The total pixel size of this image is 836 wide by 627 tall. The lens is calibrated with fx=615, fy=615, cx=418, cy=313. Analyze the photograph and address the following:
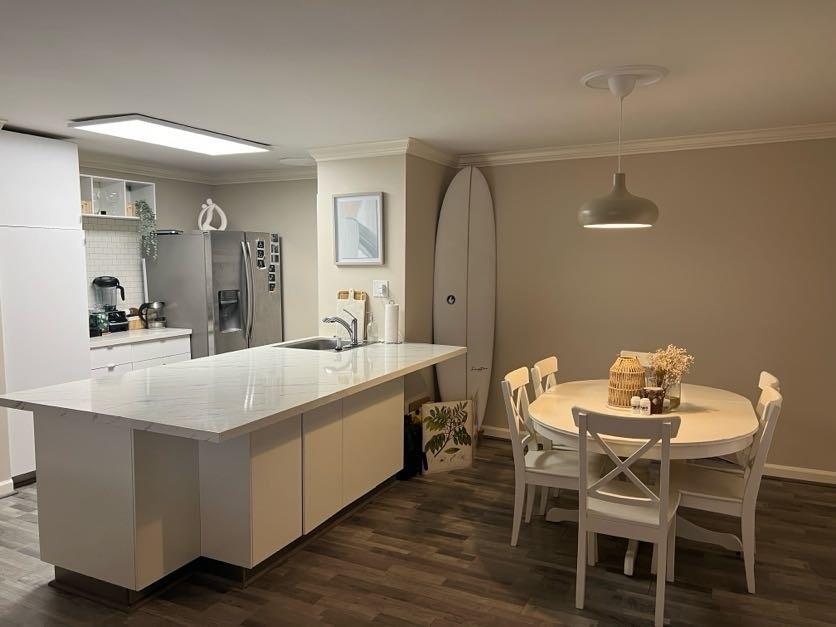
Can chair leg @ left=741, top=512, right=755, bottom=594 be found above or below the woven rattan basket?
below

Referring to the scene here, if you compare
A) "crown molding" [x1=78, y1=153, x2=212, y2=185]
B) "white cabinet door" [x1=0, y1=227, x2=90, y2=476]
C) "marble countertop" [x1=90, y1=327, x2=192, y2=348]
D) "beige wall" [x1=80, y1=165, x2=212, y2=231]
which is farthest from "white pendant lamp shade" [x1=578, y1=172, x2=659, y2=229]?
"beige wall" [x1=80, y1=165, x2=212, y2=231]

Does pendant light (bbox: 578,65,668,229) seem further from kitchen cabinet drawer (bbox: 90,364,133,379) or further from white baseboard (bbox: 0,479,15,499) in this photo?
white baseboard (bbox: 0,479,15,499)

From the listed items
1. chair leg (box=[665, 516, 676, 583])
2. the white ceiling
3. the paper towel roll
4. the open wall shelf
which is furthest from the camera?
the open wall shelf

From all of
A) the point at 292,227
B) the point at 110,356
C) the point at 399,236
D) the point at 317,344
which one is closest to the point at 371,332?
the point at 317,344

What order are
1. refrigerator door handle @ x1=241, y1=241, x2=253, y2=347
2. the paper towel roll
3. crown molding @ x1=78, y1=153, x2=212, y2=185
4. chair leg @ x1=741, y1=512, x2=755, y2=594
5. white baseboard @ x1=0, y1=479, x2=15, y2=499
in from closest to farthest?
chair leg @ x1=741, y1=512, x2=755, y2=594, white baseboard @ x1=0, y1=479, x2=15, y2=499, the paper towel roll, crown molding @ x1=78, y1=153, x2=212, y2=185, refrigerator door handle @ x1=241, y1=241, x2=253, y2=347

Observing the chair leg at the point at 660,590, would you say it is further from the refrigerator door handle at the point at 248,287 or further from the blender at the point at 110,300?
the blender at the point at 110,300

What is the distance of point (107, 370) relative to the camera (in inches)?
181

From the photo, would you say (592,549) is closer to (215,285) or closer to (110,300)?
(215,285)

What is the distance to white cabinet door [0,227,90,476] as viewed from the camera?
3859mm

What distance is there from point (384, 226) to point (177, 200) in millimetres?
2518

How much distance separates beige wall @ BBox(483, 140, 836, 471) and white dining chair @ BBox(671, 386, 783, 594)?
1421 millimetres

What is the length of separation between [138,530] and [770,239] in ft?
13.5

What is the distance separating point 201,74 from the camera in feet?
8.95

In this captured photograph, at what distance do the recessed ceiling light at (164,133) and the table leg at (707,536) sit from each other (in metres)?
3.49
